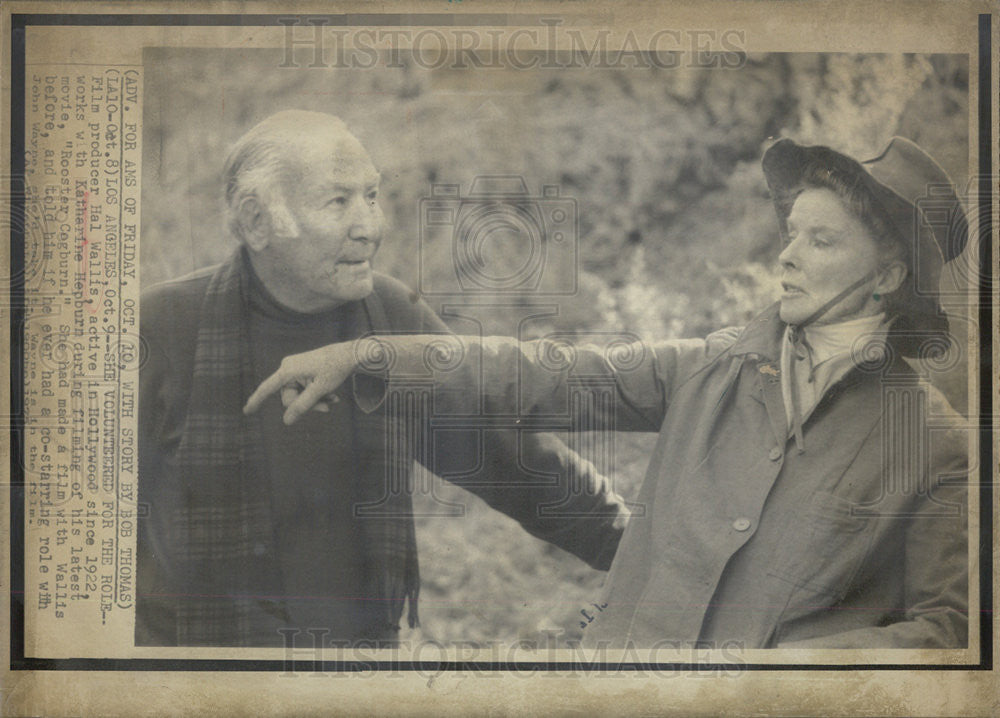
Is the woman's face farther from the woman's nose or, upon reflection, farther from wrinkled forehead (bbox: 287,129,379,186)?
wrinkled forehead (bbox: 287,129,379,186)

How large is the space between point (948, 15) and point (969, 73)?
0.20m

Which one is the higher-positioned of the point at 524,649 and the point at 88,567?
the point at 88,567

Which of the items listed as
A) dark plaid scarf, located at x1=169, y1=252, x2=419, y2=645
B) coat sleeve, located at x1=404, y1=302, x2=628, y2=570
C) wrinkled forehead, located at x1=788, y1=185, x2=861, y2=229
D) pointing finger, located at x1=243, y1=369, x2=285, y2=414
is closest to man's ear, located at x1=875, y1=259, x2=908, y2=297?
Answer: wrinkled forehead, located at x1=788, y1=185, x2=861, y2=229

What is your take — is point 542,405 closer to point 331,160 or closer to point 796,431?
point 796,431

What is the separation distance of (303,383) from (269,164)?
69 cm

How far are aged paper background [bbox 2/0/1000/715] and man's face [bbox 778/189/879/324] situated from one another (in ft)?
1.21

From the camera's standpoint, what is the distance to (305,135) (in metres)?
2.73

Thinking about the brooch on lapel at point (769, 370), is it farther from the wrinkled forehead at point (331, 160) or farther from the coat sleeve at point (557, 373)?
the wrinkled forehead at point (331, 160)

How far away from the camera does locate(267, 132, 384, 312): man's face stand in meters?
2.72

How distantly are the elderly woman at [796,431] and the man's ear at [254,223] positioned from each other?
14.8 inches

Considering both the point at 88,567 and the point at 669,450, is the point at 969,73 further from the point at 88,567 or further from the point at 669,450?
the point at 88,567

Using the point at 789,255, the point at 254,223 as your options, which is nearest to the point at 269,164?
the point at 254,223

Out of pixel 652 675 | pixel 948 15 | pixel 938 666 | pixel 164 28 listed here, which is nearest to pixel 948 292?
pixel 948 15

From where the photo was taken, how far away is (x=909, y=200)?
109 inches
